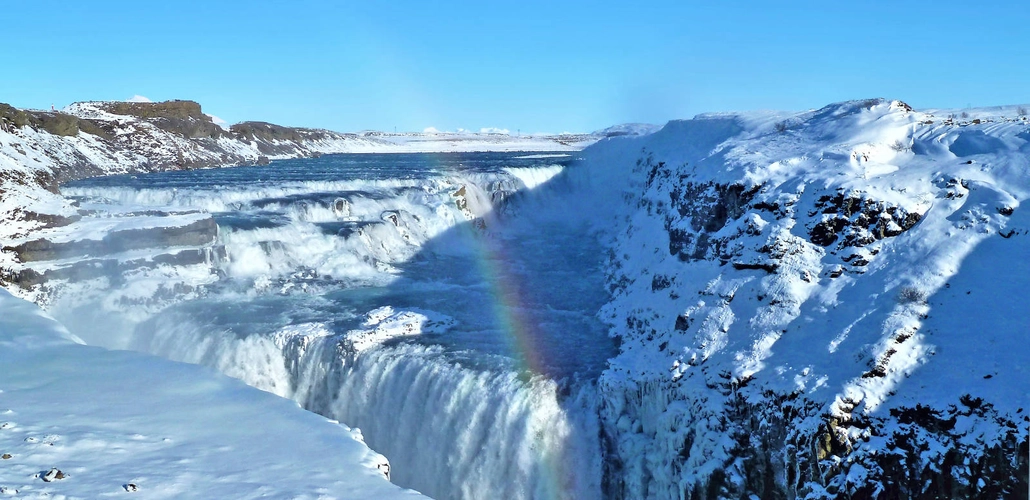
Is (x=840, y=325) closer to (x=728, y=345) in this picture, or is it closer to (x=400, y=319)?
(x=728, y=345)

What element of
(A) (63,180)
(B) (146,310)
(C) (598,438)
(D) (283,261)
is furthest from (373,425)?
(A) (63,180)

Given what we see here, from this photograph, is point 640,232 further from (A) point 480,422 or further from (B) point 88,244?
(B) point 88,244

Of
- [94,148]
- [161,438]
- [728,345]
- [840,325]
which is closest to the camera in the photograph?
[161,438]

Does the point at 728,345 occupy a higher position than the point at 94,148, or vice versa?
the point at 94,148

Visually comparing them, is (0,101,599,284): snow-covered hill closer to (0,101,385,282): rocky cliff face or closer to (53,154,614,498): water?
(0,101,385,282): rocky cliff face

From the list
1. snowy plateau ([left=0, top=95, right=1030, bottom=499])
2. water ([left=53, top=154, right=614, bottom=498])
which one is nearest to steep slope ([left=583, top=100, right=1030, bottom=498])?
snowy plateau ([left=0, top=95, right=1030, bottom=499])

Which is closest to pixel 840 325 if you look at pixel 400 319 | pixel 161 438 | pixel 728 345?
pixel 728 345

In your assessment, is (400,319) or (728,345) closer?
(728,345)
